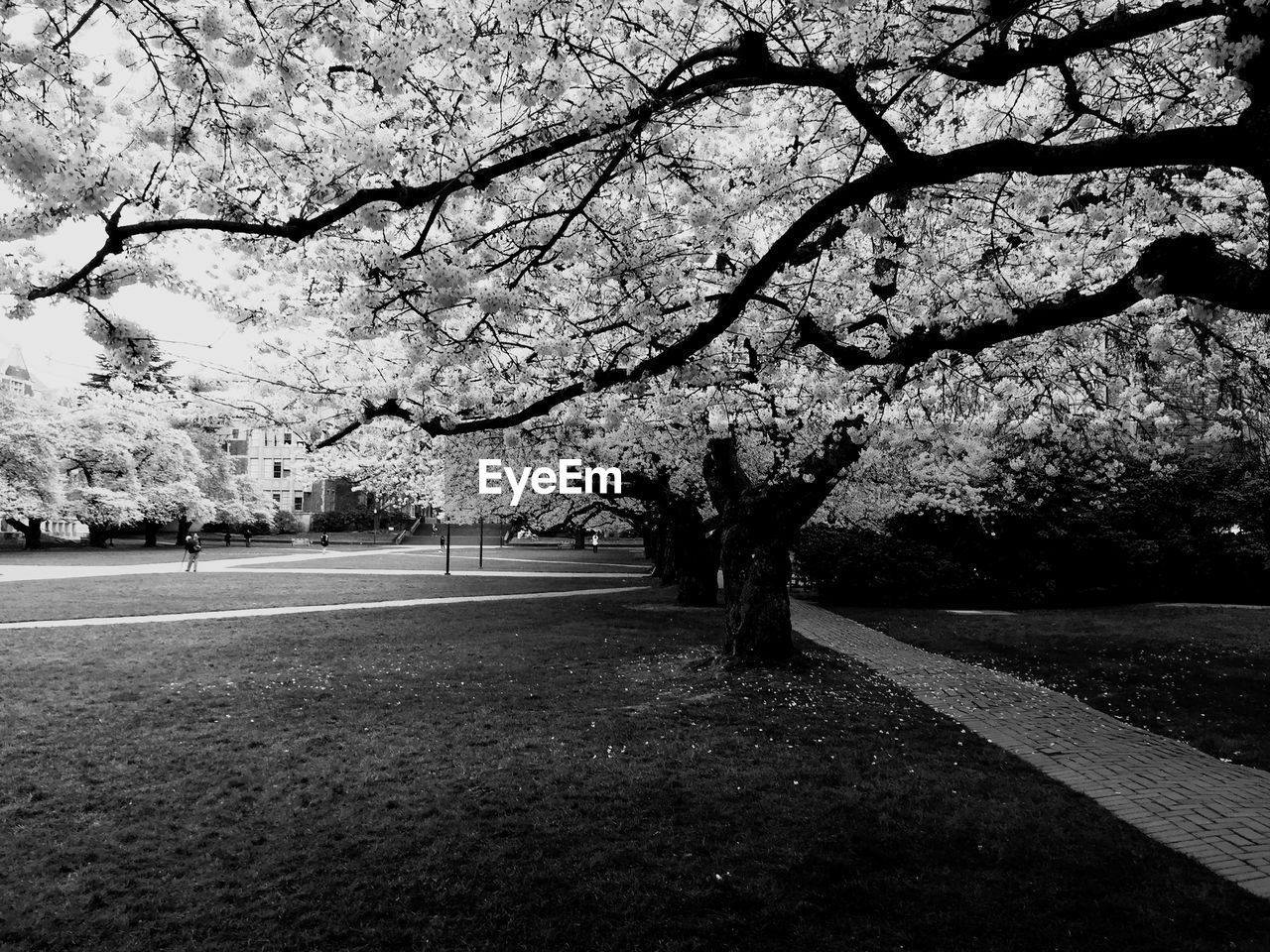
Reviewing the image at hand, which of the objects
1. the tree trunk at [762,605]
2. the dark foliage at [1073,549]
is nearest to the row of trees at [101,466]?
the dark foliage at [1073,549]

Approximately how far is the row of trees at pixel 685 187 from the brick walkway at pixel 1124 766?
10.3ft

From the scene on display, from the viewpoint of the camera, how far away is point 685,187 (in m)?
6.50

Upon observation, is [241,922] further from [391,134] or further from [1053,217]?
[1053,217]

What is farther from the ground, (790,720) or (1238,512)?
(1238,512)

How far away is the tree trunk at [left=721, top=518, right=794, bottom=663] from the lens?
1064cm

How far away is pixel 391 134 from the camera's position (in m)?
4.57

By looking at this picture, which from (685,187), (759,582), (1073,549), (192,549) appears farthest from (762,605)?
(192,549)

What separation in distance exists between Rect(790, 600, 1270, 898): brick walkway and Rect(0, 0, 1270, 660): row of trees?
10.3ft

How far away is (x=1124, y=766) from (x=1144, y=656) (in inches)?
276

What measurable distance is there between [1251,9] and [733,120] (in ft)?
Result: 12.2

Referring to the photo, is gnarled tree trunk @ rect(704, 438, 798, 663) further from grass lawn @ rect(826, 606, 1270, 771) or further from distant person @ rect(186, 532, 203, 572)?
distant person @ rect(186, 532, 203, 572)

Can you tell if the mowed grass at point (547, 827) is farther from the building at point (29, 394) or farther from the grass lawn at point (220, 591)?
the building at point (29, 394)

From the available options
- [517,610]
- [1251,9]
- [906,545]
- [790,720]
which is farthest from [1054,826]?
[906,545]

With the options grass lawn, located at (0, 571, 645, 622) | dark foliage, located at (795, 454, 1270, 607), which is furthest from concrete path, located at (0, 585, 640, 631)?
dark foliage, located at (795, 454, 1270, 607)
